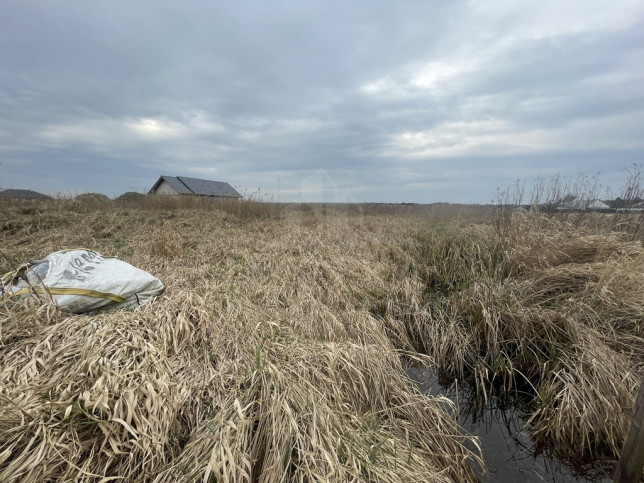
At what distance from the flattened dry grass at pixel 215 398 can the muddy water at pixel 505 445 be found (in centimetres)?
19

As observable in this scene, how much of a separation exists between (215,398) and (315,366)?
0.78 metres

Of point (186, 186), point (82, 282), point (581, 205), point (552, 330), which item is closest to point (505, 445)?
point (552, 330)

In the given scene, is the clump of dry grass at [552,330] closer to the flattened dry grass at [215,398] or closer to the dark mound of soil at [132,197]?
the flattened dry grass at [215,398]

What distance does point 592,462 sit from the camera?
204 cm

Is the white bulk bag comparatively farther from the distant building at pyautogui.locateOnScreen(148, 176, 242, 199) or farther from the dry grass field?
the distant building at pyautogui.locateOnScreen(148, 176, 242, 199)

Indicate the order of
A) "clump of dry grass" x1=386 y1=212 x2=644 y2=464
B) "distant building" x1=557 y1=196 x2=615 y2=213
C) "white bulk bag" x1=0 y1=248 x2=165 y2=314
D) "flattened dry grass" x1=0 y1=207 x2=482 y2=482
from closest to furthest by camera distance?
"flattened dry grass" x1=0 y1=207 x2=482 y2=482 → "clump of dry grass" x1=386 y1=212 x2=644 y2=464 → "white bulk bag" x1=0 y1=248 x2=165 y2=314 → "distant building" x1=557 y1=196 x2=615 y2=213

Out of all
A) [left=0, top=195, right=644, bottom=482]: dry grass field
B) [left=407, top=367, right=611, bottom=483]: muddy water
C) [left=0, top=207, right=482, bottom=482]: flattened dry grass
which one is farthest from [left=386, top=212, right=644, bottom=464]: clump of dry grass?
[left=0, top=207, right=482, bottom=482]: flattened dry grass

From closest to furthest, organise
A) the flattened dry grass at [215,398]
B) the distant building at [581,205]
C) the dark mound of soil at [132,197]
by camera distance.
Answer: the flattened dry grass at [215,398]
the distant building at [581,205]
the dark mound of soil at [132,197]

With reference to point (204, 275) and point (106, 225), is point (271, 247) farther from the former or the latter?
point (106, 225)

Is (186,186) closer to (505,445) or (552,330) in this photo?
(552,330)

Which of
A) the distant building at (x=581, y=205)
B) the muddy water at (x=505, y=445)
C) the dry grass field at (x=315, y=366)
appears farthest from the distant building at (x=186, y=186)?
the muddy water at (x=505, y=445)

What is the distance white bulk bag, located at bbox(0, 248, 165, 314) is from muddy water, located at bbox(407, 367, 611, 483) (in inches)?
119

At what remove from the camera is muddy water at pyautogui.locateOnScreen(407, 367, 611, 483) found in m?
1.99

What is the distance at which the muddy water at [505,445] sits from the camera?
1.99 m
